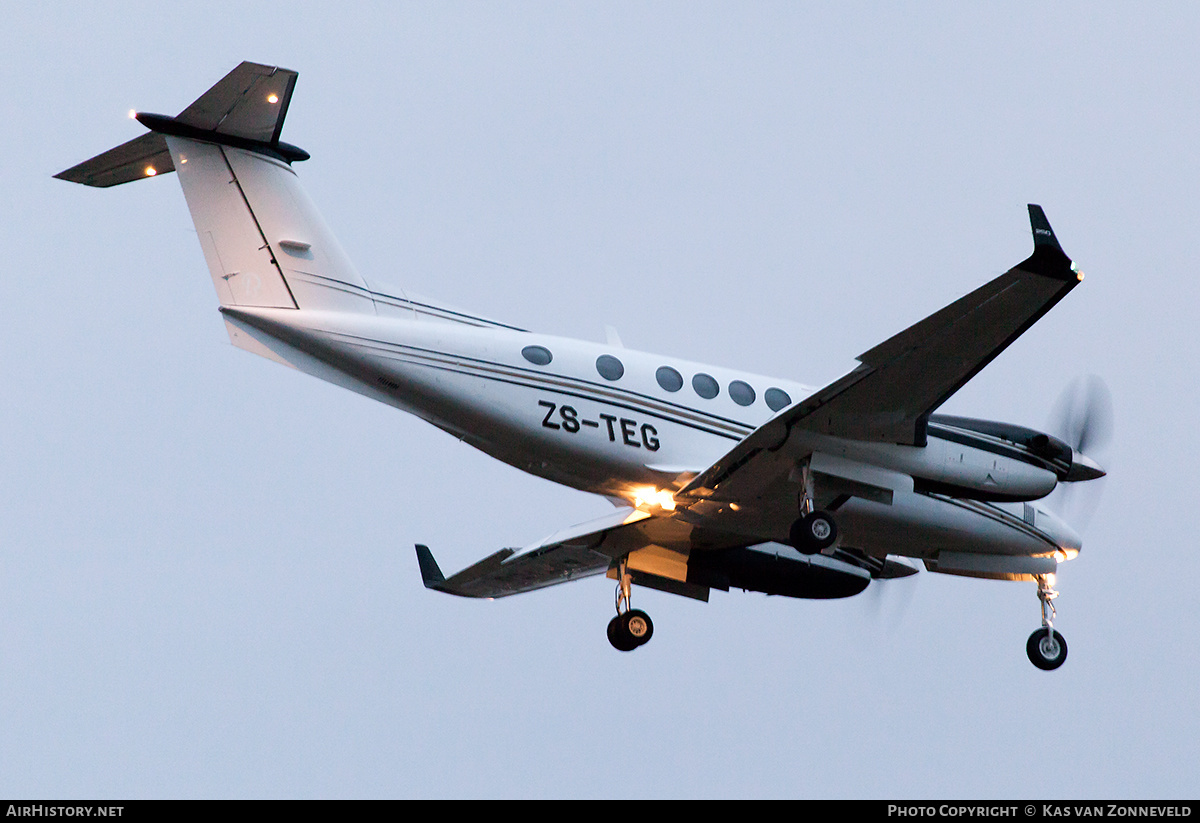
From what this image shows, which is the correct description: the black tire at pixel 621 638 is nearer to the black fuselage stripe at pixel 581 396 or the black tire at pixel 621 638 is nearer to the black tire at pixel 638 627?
the black tire at pixel 638 627

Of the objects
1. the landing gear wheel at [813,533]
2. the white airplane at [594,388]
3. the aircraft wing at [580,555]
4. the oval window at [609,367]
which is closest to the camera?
the white airplane at [594,388]

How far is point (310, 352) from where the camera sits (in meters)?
18.3

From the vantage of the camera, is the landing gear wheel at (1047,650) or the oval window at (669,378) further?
the landing gear wheel at (1047,650)

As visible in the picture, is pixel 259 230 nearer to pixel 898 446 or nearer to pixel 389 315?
pixel 389 315

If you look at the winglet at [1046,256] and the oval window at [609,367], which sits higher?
the oval window at [609,367]

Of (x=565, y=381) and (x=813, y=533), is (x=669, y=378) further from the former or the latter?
(x=813, y=533)

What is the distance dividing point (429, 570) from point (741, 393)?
656cm

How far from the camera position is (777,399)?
816 inches

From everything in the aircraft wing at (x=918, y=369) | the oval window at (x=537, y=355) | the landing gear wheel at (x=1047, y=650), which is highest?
the oval window at (x=537, y=355)

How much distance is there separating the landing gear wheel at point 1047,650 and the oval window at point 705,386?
21.7ft

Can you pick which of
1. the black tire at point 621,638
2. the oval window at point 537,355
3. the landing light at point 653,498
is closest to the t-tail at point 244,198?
the oval window at point 537,355

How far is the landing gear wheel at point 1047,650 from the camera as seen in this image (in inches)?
858

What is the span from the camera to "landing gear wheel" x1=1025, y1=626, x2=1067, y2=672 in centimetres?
2178

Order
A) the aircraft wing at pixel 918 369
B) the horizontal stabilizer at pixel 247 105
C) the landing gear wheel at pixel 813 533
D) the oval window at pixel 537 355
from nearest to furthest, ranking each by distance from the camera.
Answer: the aircraft wing at pixel 918 369
the horizontal stabilizer at pixel 247 105
the landing gear wheel at pixel 813 533
the oval window at pixel 537 355
